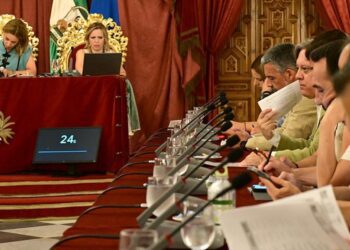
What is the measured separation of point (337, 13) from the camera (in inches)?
329

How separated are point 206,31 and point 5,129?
3006 mm

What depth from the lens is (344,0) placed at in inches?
328

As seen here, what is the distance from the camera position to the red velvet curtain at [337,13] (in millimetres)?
8328

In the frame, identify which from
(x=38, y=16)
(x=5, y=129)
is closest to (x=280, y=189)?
(x=5, y=129)

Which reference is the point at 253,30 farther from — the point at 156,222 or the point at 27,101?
the point at 156,222

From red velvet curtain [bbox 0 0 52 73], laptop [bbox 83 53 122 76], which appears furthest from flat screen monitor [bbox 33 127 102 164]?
red velvet curtain [bbox 0 0 52 73]

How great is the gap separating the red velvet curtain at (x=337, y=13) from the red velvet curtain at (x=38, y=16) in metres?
3.10

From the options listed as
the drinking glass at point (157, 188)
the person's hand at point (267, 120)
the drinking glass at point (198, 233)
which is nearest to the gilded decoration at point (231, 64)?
the person's hand at point (267, 120)

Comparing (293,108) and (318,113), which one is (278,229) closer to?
(318,113)

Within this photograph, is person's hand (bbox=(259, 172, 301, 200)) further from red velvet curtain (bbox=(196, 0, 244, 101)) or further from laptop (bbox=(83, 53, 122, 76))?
red velvet curtain (bbox=(196, 0, 244, 101))

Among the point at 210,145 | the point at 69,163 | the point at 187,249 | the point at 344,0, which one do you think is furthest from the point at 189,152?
the point at 344,0

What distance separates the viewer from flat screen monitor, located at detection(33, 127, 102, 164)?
21.4ft

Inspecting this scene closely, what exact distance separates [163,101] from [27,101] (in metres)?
2.45

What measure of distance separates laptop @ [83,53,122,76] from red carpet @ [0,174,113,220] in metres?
0.96
